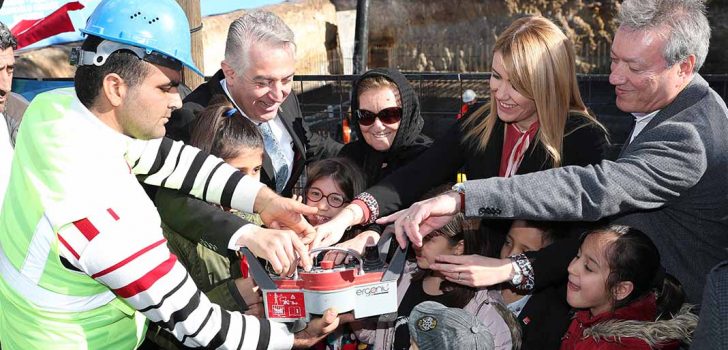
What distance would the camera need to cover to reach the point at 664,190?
292cm

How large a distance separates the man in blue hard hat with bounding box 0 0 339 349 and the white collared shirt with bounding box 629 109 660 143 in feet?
4.61

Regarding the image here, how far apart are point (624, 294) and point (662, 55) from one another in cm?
89

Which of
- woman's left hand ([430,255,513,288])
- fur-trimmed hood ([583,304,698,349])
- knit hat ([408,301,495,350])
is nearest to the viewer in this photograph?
knit hat ([408,301,495,350])

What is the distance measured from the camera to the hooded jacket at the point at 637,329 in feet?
9.57

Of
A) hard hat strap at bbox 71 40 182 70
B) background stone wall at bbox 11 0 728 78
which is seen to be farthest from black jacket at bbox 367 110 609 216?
background stone wall at bbox 11 0 728 78

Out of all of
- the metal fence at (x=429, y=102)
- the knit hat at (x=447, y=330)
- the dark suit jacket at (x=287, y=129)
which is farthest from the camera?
the metal fence at (x=429, y=102)

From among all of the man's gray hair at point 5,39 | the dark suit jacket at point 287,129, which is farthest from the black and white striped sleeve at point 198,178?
the man's gray hair at point 5,39

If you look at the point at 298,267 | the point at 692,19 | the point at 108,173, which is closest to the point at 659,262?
the point at 692,19

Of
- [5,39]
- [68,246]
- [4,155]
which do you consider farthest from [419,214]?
[5,39]

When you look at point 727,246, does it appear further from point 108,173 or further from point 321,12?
point 321,12

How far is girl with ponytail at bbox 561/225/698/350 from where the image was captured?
306 centimetres

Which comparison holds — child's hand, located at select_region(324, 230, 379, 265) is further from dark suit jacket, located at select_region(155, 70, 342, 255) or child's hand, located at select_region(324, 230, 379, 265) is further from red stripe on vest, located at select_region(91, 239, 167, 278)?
red stripe on vest, located at select_region(91, 239, 167, 278)

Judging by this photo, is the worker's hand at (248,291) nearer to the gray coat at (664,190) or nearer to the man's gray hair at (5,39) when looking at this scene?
the gray coat at (664,190)

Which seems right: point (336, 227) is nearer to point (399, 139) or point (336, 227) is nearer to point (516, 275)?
point (516, 275)
